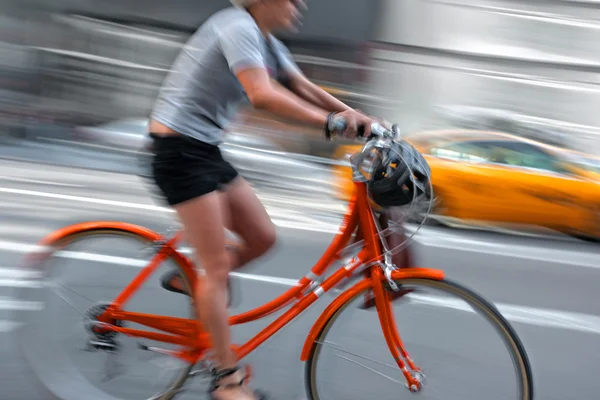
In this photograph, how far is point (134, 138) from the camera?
475 inches

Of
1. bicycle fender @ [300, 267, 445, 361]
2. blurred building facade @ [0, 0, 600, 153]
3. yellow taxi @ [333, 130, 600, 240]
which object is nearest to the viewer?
bicycle fender @ [300, 267, 445, 361]

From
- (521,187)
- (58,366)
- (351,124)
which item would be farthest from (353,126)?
(521,187)

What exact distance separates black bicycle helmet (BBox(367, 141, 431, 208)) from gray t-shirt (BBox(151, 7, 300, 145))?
0.52 metres

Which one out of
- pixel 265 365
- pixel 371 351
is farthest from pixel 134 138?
pixel 371 351

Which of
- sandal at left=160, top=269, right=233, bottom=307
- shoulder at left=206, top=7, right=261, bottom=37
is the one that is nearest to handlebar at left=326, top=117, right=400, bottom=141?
shoulder at left=206, top=7, right=261, bottom=37

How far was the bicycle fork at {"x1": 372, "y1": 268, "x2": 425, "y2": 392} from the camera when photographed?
9.37 ft

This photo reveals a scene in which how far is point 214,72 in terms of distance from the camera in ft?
9.02

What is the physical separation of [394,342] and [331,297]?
0.95ft

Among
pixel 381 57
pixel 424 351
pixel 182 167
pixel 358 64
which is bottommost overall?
pixel 424 351

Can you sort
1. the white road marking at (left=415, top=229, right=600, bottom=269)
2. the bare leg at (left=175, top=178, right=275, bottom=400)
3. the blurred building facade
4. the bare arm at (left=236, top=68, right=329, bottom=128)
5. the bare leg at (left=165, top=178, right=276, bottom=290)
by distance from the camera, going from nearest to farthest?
the bare arm at (left=236, top=68, right=329, bottom=128), the bare leg at (left=175, top=178, right=275, bottom=400), the bare leg at (left=165, top=178, right=276, bottom=290), the white road marking at (left=415, top=229, right=600, bottom=269), the blurred building facade

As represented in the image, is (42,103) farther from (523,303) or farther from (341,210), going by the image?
(523,303)

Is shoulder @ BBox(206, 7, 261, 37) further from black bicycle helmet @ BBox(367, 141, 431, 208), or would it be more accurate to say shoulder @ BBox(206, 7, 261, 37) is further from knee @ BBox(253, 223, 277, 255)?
knee @ BBox(253, 223, 277, 255)

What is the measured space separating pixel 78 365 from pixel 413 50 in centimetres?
1571

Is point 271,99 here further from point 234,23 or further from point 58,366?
point 58,366
